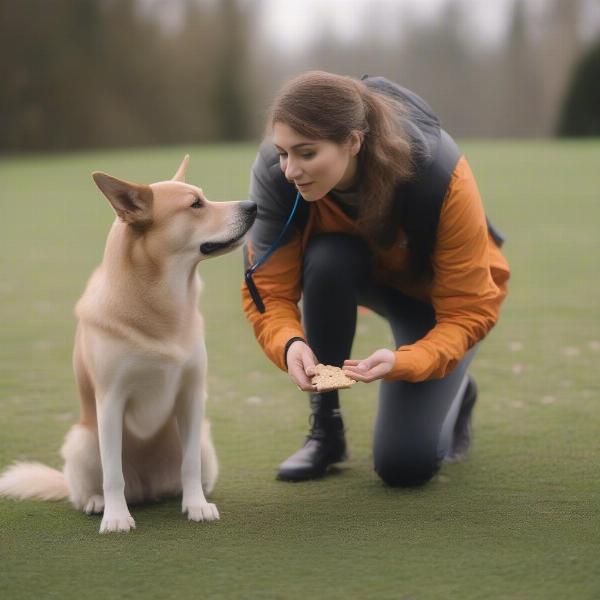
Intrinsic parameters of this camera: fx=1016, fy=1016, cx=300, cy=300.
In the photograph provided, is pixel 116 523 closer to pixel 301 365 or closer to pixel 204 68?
pixel 301 365

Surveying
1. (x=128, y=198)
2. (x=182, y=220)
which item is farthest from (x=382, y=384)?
(x=128, y=198)

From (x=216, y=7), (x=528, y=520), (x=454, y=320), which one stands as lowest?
(x=216, y=7)

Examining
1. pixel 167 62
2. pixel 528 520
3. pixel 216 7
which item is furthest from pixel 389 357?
pixel 216 7

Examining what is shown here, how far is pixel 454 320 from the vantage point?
3293 millimetres

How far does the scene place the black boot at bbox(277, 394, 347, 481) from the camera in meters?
3.54

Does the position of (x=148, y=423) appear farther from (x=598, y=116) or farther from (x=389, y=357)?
(x=598, y=116)

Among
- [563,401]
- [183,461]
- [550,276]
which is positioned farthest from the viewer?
[550,276]

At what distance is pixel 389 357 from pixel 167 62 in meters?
32.5

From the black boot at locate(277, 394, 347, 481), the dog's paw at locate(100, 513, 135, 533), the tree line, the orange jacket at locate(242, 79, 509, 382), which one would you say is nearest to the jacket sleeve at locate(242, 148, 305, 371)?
the orange jacket at locate(242, 79, 509, 382)

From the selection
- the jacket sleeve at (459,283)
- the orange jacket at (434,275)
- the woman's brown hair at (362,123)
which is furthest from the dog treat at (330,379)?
the woman's brown hair at (362,123)

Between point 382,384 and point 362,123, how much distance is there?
0.99 m

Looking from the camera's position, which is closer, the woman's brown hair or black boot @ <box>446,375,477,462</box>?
the woman's brown hair

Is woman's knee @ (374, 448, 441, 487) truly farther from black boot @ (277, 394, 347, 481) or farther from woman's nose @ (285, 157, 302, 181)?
woman's nose @ (285, 157, 302, 181)

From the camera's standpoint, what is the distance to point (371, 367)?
2.96m
